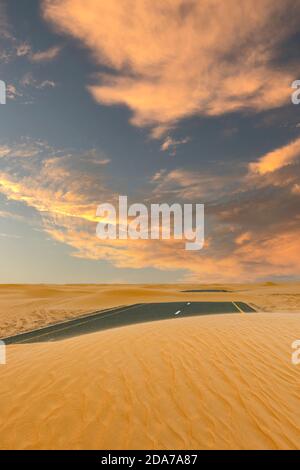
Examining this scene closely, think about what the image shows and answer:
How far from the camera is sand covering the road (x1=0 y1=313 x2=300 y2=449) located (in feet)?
14.8

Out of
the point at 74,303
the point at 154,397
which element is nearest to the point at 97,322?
the point at 154,397

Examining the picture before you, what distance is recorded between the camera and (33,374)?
291 inches

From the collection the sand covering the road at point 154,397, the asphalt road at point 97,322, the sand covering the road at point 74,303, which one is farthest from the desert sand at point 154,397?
the sand covering the road at point 74,303

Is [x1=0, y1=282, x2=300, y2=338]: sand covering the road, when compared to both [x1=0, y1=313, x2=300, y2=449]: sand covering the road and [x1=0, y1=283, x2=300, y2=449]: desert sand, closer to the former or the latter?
[x1=0, y1=283, x2=300, y2=449]: desert sand

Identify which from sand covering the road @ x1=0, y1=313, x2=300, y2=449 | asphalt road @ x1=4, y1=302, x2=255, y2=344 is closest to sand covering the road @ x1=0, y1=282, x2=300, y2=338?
asphalt road @ x1=4, y1=302, x2=255, y2=344

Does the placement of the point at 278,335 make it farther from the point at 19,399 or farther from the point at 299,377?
the point at 19,399

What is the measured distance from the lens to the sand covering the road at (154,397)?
14.8 feet

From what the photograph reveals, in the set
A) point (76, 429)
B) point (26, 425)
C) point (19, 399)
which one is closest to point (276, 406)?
point (76, 429)

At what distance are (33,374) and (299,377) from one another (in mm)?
4965

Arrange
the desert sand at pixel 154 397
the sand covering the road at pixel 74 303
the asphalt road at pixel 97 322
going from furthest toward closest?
the sand covering the road at pixel 74 303
the asphalt road at pixel 97 322
the desert sand at pixel 154 397

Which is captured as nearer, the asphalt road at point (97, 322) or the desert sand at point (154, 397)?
the desert sand at point (154, 397)

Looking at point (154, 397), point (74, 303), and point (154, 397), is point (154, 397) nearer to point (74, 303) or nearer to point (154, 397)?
point (154, 397)

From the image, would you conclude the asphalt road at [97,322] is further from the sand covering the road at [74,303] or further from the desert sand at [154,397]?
the desert sand at [154,397]

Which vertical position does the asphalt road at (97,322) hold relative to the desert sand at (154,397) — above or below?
below
